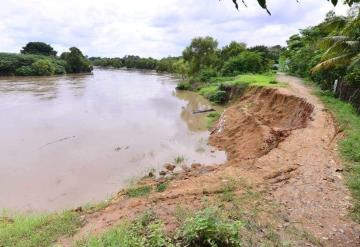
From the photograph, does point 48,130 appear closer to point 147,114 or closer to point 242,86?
point 147,114

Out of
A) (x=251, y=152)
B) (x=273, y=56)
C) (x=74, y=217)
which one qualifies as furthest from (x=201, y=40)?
(x=74, y=217)

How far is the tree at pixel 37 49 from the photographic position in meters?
88.0

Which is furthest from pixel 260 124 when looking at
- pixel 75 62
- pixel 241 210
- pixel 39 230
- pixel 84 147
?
pixel 75 62

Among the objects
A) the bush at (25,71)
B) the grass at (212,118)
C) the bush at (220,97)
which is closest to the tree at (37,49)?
the bush at (25,71)

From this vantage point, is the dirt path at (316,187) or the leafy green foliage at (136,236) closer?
the leafy green foliage at (136,236)

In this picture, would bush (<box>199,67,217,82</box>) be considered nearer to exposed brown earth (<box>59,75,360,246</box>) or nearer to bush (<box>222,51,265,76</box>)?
bush (<box>222,51,265,76</box>)

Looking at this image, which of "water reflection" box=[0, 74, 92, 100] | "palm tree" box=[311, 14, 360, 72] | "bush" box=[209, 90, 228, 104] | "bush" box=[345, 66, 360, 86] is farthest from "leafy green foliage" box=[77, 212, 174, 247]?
"water reflection" box=[0, 74, 92, 100]

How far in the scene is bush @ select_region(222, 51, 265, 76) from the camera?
129ft

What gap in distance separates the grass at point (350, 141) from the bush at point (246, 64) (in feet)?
72.3

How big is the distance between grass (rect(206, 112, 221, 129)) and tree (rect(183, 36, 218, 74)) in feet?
75.7

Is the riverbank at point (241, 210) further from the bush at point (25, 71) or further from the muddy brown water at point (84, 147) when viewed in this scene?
the bush at point (25, 71)

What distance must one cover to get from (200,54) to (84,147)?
108ft

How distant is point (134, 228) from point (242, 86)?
23750mm

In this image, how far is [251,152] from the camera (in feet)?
42.5
